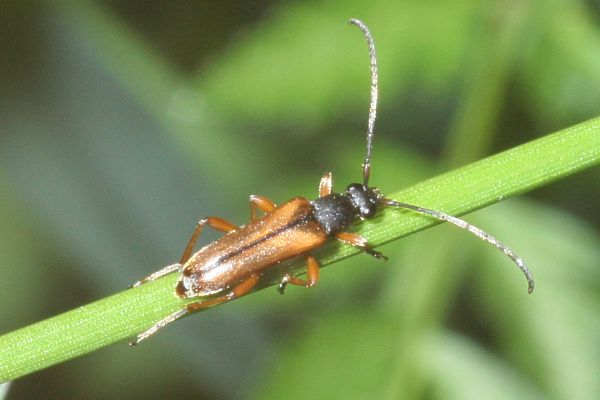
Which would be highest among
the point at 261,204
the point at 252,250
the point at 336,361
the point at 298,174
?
the point at 298,174

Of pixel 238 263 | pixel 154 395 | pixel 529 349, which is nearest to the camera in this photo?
pixel 238 263

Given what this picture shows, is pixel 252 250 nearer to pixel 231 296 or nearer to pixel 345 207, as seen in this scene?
pixel 231 296

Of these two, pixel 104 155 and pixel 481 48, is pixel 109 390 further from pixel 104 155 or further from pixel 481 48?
pixel 481 48

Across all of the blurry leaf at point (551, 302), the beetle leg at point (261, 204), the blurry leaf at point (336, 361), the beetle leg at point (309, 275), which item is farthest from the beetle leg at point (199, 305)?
the blurry leaf at point (551, 302)

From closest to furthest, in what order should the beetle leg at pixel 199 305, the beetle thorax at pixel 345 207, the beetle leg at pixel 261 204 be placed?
the beetle leg at pixel 199 305 < the beetle thorax at pixel 345 207 < the beetle leg at pixel 261 204

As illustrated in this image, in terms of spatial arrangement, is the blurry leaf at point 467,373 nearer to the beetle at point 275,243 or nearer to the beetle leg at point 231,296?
the beetle at point 275,243

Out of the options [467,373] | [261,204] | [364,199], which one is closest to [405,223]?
[364,199]

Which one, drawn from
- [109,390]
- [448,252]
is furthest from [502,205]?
[109,390]
